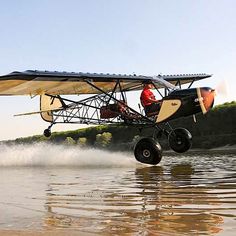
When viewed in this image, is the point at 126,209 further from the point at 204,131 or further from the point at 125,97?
the point at 204,131

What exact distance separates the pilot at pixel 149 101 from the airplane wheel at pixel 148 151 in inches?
49.9

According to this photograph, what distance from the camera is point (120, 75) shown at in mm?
13672

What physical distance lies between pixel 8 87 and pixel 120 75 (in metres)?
4.04

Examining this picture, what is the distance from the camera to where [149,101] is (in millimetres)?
13344

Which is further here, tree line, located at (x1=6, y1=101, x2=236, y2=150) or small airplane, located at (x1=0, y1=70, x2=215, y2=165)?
tree line, located at (x1=6, y1=101, x2=236, y2=150)

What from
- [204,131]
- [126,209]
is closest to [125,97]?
[126,209]

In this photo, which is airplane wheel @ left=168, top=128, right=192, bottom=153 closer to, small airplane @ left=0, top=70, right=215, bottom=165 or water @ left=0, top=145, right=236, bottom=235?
small airplane @ left=0, top=70, right=215, bottom=165

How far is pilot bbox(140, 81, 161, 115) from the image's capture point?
13114 millimetres

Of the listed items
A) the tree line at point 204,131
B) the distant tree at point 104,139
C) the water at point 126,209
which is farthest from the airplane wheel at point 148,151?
the distant tree at point 104,139

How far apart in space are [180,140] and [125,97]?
268cm

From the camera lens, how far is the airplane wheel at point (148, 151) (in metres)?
12.0

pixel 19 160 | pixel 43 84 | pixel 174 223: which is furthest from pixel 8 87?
pixel 174 223

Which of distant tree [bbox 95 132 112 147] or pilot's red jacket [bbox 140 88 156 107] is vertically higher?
pilot's red jacket [bbox 140 88 156 107]

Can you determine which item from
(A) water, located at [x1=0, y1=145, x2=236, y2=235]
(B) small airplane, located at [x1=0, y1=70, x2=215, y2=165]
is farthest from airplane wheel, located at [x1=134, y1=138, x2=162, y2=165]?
(A) water, located at [x1=0, y1=145, x2=236, y2=235]
